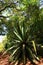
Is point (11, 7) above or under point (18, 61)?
above

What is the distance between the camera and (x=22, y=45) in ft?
45.7

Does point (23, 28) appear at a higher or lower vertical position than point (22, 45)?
higher

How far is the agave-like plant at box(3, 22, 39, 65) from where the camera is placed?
44.2ft

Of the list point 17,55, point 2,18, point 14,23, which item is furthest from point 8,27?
point 17,55

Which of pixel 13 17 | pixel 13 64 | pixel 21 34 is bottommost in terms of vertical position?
pixel 13 64

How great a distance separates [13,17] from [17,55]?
160 inches

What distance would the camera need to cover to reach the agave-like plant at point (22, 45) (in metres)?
13.5

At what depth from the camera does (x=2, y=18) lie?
59.6 ft

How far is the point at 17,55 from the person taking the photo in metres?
13.7

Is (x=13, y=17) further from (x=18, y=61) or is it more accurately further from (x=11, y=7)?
(x=18, y=61)

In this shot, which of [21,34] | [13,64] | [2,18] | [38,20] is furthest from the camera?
[2,18]

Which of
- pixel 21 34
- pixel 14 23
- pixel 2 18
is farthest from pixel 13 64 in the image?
pixel 2 18

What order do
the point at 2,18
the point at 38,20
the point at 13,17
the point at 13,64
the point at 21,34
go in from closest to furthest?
the point at 13,64 < the point at 21,34 < the point at 38,20 < the point at 13,17 < the point at 2,18

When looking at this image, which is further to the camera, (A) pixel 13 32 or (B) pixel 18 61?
(A) pixel 13 32
